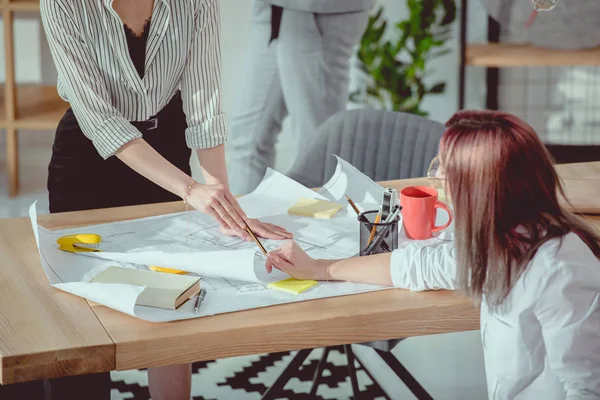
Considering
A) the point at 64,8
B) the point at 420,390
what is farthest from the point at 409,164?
the point at 64,8

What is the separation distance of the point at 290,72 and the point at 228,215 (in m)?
1.65

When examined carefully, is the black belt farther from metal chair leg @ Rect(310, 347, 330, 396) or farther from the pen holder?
the pen holder

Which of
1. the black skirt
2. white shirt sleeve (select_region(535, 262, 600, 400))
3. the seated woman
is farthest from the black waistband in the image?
white shirt sleeve (select_region(535, 262, 600, 400))

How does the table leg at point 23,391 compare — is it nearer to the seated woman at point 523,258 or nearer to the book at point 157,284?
the book at point 157,284

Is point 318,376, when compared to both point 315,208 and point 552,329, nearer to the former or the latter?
point 315,208

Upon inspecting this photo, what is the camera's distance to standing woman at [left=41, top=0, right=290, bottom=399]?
1.91 m

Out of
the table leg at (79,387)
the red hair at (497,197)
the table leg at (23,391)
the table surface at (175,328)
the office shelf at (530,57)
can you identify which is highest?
the office shelf at (530,57)

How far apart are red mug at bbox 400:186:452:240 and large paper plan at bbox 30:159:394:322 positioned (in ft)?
0.37

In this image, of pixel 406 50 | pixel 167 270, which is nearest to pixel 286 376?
pixel 167 270

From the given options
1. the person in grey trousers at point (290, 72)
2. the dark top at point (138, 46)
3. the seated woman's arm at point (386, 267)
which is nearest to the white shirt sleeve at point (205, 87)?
the dark top at point (138, 46)

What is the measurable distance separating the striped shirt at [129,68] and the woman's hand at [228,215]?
0.22 m

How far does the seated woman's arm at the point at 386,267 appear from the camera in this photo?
61.9 inches

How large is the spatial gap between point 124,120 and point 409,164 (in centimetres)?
90

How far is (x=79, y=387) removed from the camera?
1.61 meters
